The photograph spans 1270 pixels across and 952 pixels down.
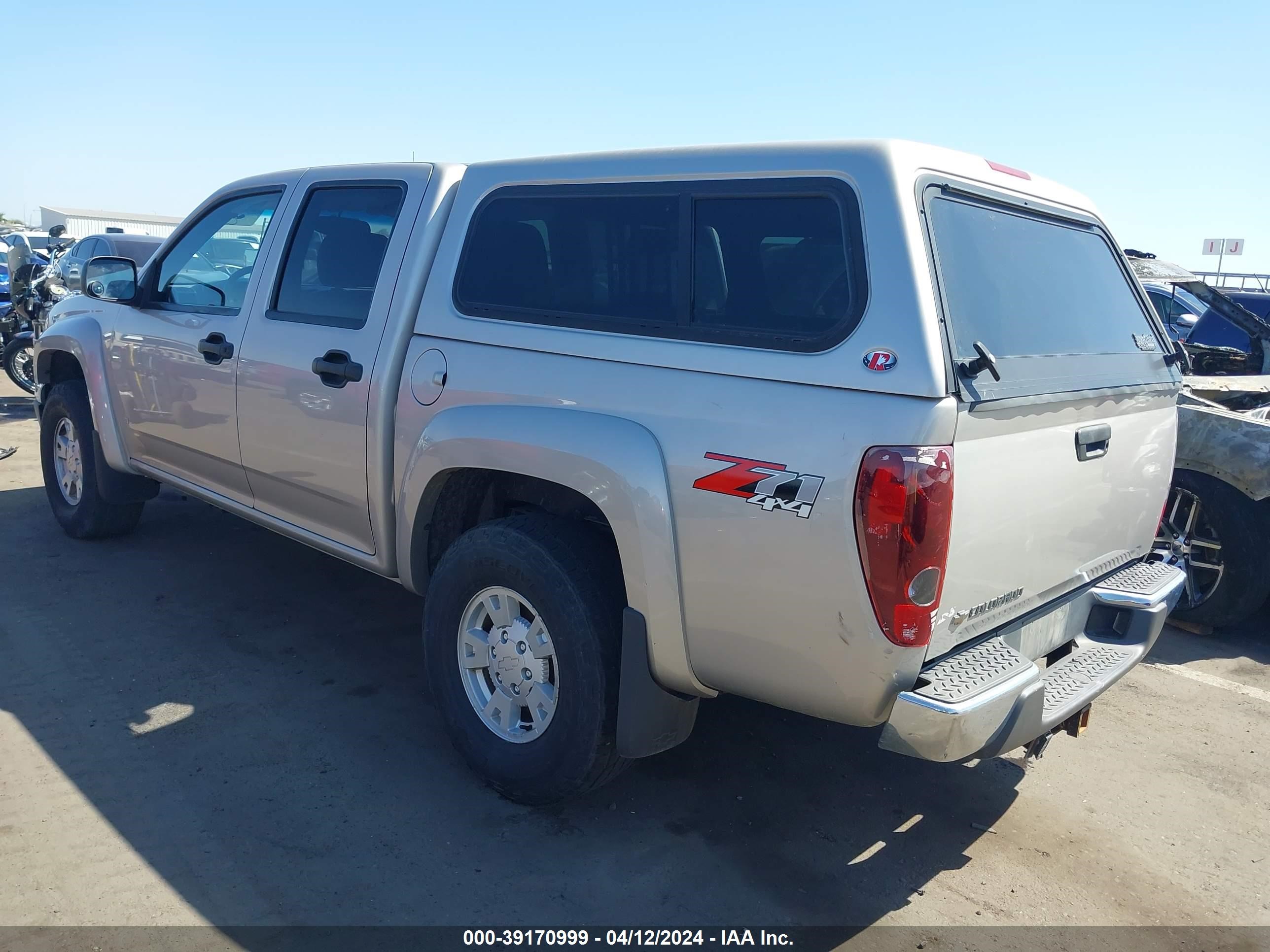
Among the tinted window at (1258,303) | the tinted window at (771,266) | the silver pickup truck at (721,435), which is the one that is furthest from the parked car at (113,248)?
the tinted window at (1258,303)

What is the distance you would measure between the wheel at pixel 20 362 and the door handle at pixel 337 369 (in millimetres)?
8439

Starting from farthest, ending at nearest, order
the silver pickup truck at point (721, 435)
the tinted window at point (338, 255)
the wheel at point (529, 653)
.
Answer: the tinted window at point (338, 255)
the wheel at point (529, 653)
the silver pickup truck at point (721, 435)

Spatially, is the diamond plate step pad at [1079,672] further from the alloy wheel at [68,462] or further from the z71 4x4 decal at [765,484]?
the alloy wheel at [68,462]

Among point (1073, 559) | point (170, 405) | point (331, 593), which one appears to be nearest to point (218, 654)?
point (331, 593)

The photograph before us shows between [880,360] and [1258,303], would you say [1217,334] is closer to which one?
[1258,303]

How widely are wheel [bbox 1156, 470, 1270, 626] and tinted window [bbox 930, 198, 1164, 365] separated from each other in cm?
192

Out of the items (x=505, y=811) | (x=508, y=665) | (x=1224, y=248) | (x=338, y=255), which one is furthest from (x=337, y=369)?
(x=1224, y=248)

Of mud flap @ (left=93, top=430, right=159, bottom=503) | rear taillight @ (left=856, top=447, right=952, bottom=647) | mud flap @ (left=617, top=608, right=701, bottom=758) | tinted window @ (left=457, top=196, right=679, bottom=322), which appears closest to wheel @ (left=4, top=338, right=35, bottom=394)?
mud flap @ (left=93, top=430, right=159, bottom=503)

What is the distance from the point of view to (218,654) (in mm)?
4453

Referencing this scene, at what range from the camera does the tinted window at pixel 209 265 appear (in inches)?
179

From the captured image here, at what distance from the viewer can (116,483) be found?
562 centimetres

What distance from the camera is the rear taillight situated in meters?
2.43

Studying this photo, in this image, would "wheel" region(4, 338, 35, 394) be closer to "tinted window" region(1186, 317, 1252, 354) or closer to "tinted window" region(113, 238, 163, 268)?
"tinted window" region(113, 238, 163, 268)

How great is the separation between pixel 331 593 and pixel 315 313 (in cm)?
181
